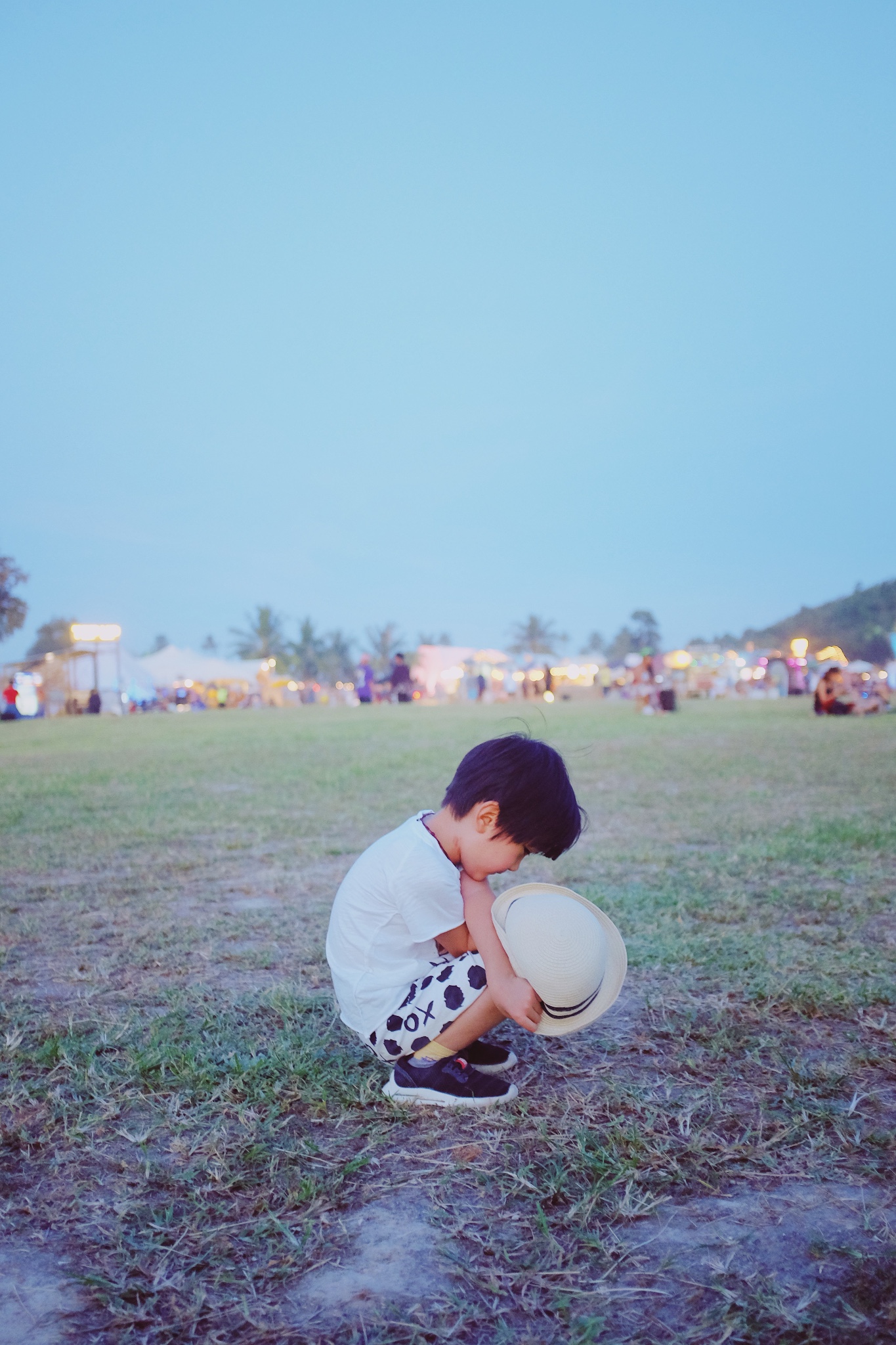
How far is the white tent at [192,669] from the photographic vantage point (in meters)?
47.8

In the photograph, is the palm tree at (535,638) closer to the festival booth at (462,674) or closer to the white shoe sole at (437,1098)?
the festival booth at (462,674)

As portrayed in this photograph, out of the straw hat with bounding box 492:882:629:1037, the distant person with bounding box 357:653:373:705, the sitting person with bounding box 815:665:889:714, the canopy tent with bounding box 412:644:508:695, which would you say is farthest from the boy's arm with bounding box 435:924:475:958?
the canopy tent with bounding box 412:644:508:695

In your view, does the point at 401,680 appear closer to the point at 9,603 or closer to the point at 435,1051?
the point at 9,603

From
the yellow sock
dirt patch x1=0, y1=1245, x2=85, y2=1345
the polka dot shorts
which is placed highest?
the polka dot shorts

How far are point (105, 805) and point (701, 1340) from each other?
→ 22.5 ft

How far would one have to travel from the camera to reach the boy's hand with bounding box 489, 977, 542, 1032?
202 cm

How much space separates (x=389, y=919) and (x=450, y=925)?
15 centimetres

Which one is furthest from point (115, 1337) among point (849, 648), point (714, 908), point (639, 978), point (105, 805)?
point (849, 648)

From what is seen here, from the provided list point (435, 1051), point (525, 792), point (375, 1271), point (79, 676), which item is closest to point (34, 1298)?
point (375, 1271)

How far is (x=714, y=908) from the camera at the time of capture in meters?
3.91

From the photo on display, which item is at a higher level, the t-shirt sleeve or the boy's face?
the boy's face

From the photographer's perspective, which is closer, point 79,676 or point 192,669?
point 79,676

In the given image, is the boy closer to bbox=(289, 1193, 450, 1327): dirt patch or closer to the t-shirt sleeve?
the t-shirt sleeve

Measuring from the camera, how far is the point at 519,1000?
2.02 meters
